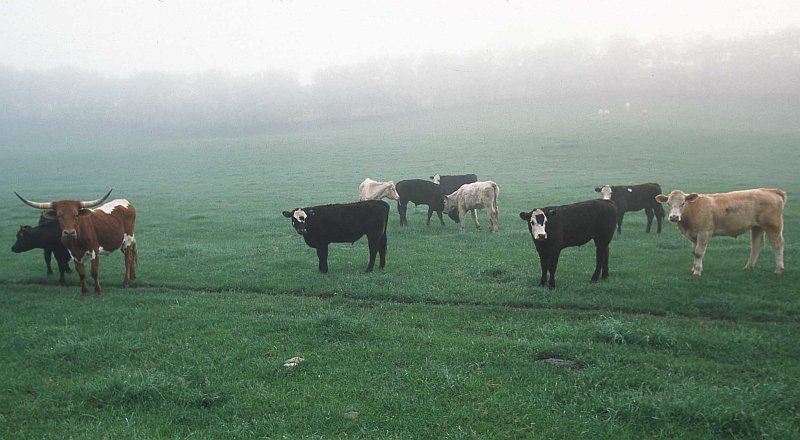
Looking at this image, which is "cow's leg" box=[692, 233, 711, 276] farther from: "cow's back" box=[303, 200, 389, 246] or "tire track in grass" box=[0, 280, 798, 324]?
"cow's back" box=[303, 200, 389, 246]

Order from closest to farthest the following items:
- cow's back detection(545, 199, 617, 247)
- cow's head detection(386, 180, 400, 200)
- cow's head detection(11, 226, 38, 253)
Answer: cow's back detection(545, 199, 617, 247)
cow's head detection(11, 226, 38, 253)
cow's head detection(386, 180, 400, 200)

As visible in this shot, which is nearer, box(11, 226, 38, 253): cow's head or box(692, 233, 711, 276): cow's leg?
box(692, 233, 711, 276): cow's leg

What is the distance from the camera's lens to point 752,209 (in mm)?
11555

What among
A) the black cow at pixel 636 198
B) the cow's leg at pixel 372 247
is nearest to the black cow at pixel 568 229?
the cow's leg at pixel 372 247

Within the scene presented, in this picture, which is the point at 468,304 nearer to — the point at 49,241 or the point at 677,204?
the point at 677,204

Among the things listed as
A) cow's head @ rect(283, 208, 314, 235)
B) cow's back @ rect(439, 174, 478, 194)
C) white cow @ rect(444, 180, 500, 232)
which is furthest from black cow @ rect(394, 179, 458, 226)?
cow's head @ rect(283, 208, 314, 235)

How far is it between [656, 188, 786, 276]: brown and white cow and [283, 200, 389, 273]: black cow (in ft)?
22.5

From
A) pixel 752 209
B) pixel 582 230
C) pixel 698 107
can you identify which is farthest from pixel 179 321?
pixel 698 107

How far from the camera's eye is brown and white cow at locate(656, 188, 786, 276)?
11453mm

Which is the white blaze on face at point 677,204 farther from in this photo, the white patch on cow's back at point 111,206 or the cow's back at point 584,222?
the white patch on cow's back at point 111,206

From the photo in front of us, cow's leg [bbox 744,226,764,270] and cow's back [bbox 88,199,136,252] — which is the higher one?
cow's back [bbox 88,199,136,252]

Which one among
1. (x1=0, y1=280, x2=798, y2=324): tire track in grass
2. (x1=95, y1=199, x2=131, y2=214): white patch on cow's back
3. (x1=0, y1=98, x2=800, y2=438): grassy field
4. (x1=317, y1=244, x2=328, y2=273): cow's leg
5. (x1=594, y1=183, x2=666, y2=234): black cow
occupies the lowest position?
(x1=0, y1=280, x2=798, y2=324): tire track in grass

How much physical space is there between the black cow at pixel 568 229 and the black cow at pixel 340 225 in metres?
3.74

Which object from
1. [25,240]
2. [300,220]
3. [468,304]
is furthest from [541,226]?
[25,240]
